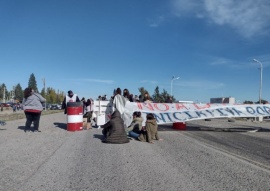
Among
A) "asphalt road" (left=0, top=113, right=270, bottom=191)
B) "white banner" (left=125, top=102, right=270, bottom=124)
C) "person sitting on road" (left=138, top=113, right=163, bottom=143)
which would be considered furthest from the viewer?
"white banner" (left=125, top=102, right=270, bottom=124)

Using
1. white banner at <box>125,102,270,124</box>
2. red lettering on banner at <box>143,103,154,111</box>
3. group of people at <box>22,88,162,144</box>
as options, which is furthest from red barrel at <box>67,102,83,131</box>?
red lettering on banner at <box>143,103,154,111</box>

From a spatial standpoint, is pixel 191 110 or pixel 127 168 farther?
pixel 191 110

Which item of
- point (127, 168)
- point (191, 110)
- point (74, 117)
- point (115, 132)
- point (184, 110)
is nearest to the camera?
point (127, 168)

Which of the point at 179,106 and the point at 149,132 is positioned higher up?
the point at 179,106

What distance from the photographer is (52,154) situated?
8.34 m

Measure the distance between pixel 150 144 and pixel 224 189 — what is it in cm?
559

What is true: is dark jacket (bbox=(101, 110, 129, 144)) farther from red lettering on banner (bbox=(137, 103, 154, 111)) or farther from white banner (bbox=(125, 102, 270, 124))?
red lettering on banner (bbox=(137, 103, 154, 111))

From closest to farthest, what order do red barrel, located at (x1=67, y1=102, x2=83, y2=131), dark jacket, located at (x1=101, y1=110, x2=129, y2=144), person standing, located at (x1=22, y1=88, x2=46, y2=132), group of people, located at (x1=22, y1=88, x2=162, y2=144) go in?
dark jacket, located at (x1=101, y1=110, x2=129, y2=144) < group of people, located at (x1=22, y1=88, x2=162, y2=144) < person standing, located at (x1=22, y1=88, x2=46, y2=132) < red barrel, located at (x1=67, y1=102, x2=83, y2=131)

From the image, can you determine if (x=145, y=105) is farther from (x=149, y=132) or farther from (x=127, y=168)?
(x=127, y=168)

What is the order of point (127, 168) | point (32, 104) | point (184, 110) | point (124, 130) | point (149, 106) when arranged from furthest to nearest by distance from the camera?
point (184, 110)
point (149, 106)
point (32, 104)
point (124, 130)
point (127, 168)

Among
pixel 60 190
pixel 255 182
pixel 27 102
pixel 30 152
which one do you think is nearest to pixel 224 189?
pixel 255 182

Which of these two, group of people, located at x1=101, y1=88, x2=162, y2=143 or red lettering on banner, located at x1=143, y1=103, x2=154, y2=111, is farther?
red lettering on banner, located at x1=143, y1=103, x2=154, y2=111

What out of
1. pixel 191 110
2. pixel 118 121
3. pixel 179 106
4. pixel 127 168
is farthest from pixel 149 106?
pixel 127 168

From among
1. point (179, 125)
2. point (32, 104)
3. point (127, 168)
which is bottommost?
point (127, 168)
